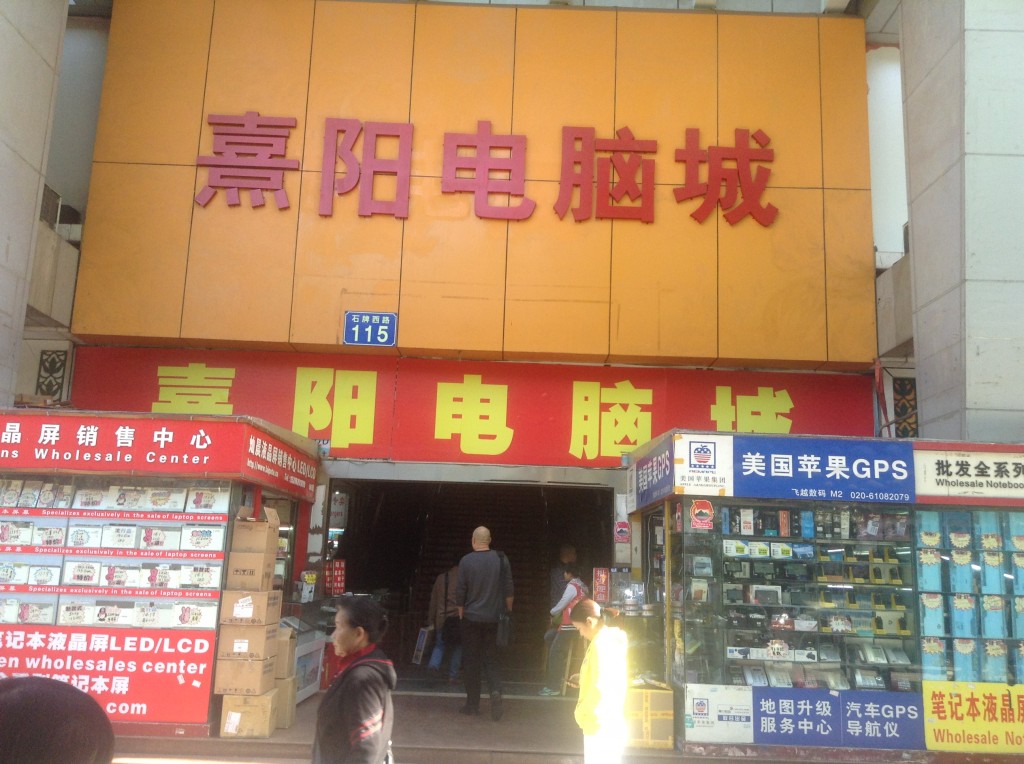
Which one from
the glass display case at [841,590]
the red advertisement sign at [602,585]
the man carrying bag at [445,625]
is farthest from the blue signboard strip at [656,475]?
the man carrying bag at [445,625]

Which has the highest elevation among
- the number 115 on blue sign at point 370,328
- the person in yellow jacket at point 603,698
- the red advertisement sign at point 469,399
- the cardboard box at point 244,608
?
the number 115 on blue sign at point 370,328

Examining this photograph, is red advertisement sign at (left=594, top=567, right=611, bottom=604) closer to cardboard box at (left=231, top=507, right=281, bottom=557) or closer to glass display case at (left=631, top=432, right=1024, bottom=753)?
glass display case at (left=631, top=432, right=1024, bottom=753)

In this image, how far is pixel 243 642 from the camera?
6.59 metres

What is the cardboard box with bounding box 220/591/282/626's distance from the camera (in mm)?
6613

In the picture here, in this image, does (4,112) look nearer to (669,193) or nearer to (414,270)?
(414,270)

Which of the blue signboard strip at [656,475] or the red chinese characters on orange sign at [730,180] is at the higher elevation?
the red chinese characters on orange sign at [730,180]

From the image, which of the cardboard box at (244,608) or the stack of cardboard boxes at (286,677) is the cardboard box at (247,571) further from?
the stack of cardboard boxes at (286,677)

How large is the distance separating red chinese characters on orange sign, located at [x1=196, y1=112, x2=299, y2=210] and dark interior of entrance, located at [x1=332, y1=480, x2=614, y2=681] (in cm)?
403

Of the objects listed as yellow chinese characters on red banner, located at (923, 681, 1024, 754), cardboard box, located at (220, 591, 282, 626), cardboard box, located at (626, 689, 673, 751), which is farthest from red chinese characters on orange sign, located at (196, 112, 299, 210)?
yellow chinese characters on red banner, located at (923, 681, 1024, 754)

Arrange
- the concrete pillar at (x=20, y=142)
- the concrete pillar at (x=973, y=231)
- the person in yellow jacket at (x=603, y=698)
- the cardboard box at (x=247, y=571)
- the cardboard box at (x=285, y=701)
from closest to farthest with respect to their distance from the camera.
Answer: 1. the person in yellow jacket at (x=603, y=698)
2. the cardboard box at (x=247, y=571)
3. the cardboard box at (x=285, y=701)
4. the concrete pillar at (x=973, y=231)
5. the concrete pillar at (x=20, y=142)

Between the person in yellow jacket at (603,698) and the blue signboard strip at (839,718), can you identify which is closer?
the person in yellow jacket at (603,698)

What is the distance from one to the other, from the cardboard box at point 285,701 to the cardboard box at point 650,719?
9.05 ft

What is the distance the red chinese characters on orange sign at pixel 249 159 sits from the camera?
10109mm

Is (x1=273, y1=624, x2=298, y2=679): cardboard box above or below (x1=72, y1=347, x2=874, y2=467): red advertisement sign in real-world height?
below
